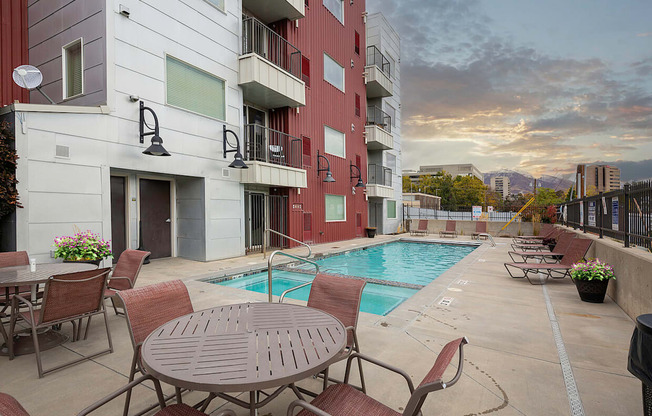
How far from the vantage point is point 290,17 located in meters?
12.1

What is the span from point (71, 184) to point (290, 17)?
9.73 meters

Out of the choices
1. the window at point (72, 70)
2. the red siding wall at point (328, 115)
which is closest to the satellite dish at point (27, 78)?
the window at point (72, 70)

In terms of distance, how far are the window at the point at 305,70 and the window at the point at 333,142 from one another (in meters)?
2.34

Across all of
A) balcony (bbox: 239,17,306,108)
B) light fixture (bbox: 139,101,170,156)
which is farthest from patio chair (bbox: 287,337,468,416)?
balcony (bbox: 239,17,306,108)

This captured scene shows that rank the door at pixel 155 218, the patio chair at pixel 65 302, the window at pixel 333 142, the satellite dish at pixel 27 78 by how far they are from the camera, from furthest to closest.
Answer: the window at pixel 333 142
the door at pixel 155 218
the satellite dish at pixel 27 78
the patio chair at pixel 65 302

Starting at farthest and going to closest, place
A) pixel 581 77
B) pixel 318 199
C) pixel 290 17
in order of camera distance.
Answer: pixel 581 77, pixel 318 199, pixel 290 17

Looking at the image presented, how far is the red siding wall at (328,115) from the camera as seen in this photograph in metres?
13.1

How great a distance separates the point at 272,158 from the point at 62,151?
6.36 metres

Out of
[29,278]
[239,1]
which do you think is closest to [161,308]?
[29,278]

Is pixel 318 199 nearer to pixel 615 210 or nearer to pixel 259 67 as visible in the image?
pixel 259 67

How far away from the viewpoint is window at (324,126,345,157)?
15.0 meters

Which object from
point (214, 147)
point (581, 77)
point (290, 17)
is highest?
point (581, 77)

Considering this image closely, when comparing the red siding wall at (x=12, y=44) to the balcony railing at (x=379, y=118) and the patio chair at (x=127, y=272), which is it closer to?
the patio chair at (x=127, y=272)

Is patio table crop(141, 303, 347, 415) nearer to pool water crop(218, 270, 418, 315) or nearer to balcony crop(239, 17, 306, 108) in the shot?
pool water crop(218, 270, 418, 315)
